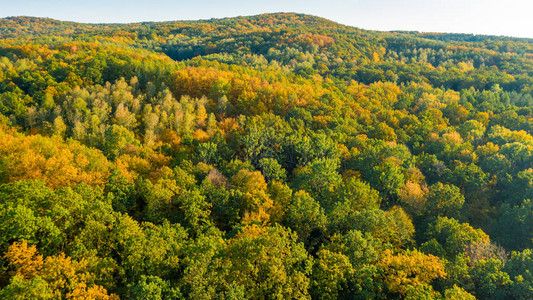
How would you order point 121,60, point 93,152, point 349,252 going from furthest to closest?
point 121,60 < point 93,152 < point 349,252

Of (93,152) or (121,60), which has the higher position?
(121,60)

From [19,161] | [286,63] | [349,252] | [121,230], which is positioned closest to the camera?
[121,230]

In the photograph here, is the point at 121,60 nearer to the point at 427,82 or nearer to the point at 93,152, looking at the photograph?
the point at 93,152

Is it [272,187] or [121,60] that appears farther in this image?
[121,60]

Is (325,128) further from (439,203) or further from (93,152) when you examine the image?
(93,152)

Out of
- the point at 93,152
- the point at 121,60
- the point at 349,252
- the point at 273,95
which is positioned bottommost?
the point at 349,252

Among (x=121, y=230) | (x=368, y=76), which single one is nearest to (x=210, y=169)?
(x=121, y=230)

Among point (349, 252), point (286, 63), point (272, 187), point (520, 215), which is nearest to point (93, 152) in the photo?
point (272, 187)
